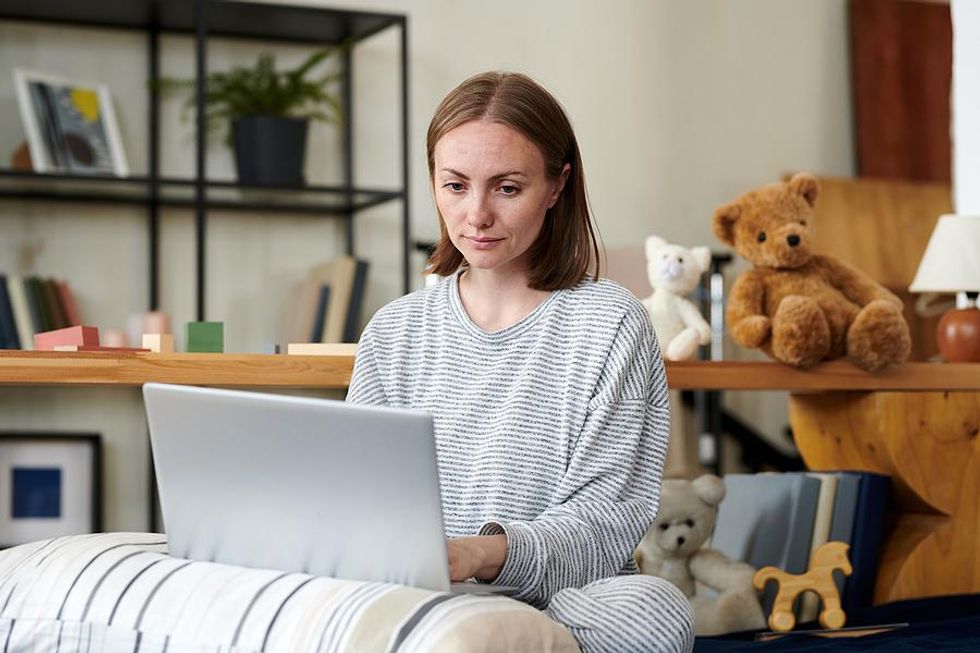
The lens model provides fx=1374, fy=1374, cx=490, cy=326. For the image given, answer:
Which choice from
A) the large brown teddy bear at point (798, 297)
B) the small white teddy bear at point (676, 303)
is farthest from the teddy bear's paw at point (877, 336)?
the small white teddy bear at point (676, 303)

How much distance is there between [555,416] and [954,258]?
4.47ft

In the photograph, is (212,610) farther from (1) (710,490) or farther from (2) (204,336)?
(1) (710,490)

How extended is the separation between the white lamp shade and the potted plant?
1646mm

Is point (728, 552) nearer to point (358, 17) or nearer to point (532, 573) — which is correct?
point (532, 573)

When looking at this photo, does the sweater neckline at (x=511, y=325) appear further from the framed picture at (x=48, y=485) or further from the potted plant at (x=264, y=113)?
the framed picture at (x=48, y=485)

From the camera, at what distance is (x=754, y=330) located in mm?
2172

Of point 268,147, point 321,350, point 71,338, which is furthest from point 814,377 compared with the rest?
point 268,147

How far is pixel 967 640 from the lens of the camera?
167 centimetres

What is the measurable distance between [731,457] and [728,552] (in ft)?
6.79

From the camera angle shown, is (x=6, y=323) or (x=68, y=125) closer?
(x=6, y=323)

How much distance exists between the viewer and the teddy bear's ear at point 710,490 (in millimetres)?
2080

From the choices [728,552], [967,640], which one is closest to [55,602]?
[967,640]

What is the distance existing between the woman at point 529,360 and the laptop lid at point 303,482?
0.24m

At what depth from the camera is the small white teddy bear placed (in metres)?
2.20
